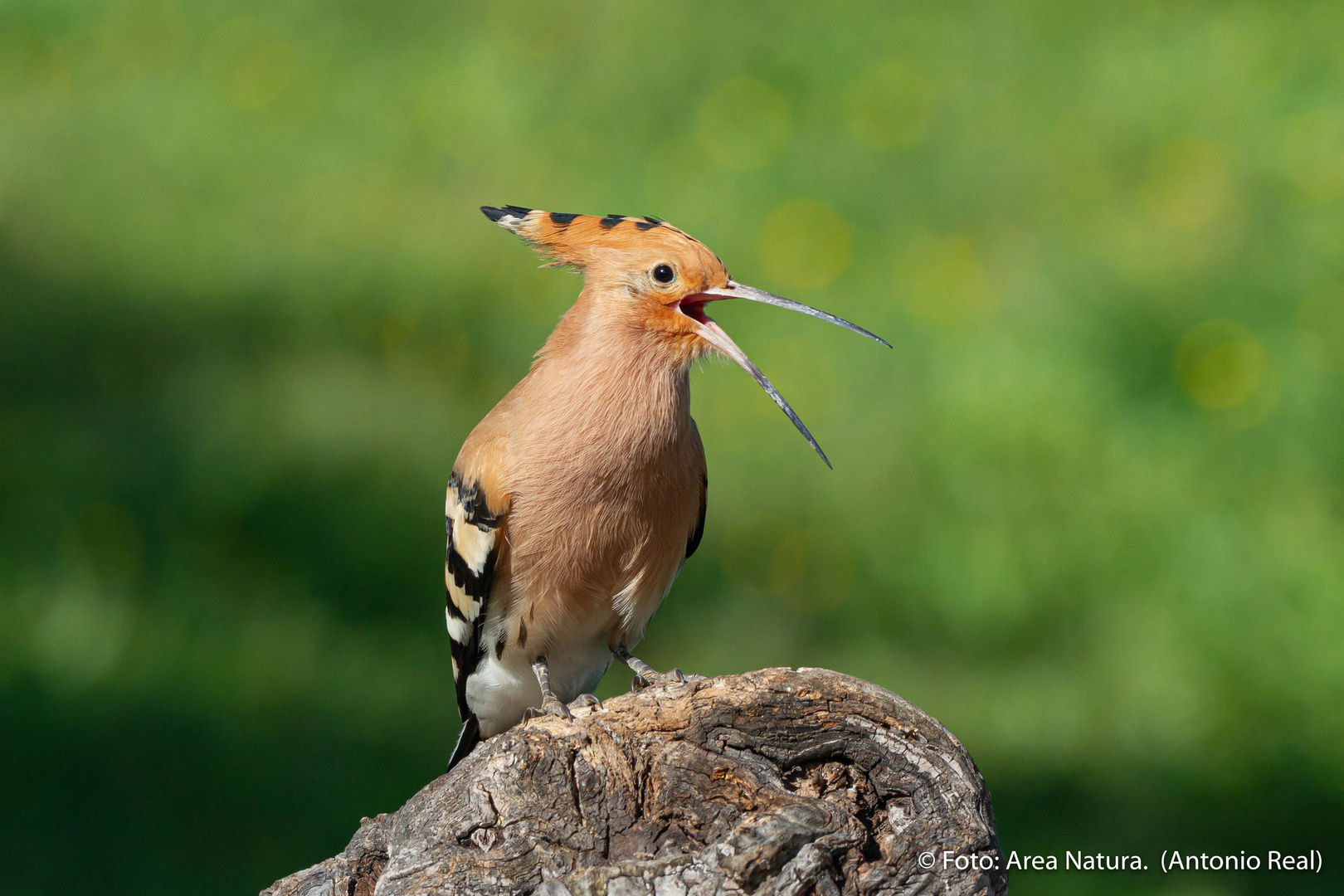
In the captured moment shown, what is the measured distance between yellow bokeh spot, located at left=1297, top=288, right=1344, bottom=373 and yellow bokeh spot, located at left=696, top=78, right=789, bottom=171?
254 centimetres

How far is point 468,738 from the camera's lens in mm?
4168

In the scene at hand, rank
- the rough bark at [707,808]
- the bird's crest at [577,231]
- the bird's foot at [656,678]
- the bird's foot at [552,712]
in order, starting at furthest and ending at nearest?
the bird's crest at [577,231] → the bird's foot at [656,678] → the bird's foot at [552,712] → the rough bark at [707,808]

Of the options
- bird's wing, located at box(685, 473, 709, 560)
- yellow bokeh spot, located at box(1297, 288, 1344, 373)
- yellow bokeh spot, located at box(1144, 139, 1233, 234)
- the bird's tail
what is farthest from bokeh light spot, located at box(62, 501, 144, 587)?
yellow bokeh spot, located at box(1297, 288, 1344, 373)

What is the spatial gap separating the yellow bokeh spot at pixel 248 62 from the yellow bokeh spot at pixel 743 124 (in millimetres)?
2298

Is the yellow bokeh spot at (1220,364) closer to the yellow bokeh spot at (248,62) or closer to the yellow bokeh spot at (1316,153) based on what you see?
the yellow bokeh spot at (1316,153)

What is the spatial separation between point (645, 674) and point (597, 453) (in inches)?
22.8

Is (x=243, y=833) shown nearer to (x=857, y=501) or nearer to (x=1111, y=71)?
(x=857, y=501)

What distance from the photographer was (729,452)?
5973mm

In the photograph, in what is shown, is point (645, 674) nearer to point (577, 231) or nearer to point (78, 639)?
point (577, 231)

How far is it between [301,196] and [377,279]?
2.45 feet

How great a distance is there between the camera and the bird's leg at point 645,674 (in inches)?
125

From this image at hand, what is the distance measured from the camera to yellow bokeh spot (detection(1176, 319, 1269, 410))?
5.78 m

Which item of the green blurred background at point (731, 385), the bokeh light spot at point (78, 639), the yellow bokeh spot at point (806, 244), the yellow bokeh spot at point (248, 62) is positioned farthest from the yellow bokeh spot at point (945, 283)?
the bokeh light spot at point (78, 639)

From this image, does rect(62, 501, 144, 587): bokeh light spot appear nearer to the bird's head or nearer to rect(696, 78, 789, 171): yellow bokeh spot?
the bird's head
